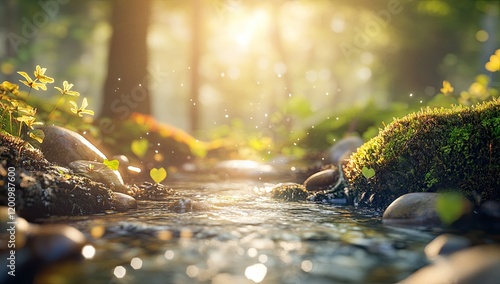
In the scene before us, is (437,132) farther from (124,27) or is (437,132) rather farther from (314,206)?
(124,27)

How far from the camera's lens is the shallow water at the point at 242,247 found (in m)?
3.15

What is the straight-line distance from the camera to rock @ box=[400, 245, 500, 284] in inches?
106

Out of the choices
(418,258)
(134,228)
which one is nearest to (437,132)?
(418,258)

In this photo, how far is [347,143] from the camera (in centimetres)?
1102

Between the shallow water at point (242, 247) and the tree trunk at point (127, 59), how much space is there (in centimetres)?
687

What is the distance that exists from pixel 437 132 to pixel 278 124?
971 centimetres

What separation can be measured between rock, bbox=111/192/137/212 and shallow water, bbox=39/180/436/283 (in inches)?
4.3

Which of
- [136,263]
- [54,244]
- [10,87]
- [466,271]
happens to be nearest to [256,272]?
[136,263]

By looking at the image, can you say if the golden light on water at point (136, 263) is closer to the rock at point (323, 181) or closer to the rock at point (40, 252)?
the rock at point (40, 252)

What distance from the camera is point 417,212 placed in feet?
16.0

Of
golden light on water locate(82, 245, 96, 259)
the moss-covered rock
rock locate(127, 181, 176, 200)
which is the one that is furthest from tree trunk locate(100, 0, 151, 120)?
golden light on water locate(82, 245, 96, 259)

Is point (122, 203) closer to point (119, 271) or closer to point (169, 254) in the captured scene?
point (169, 254)

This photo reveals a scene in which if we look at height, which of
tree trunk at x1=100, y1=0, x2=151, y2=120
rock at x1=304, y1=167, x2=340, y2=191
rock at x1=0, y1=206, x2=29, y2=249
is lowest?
rock at x1=0, y1=206, x2=29, y2=249

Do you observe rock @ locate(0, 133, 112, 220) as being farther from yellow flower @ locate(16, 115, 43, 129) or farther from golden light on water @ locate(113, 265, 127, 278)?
golden light on water @ locate(113, 265, 127, 278)
